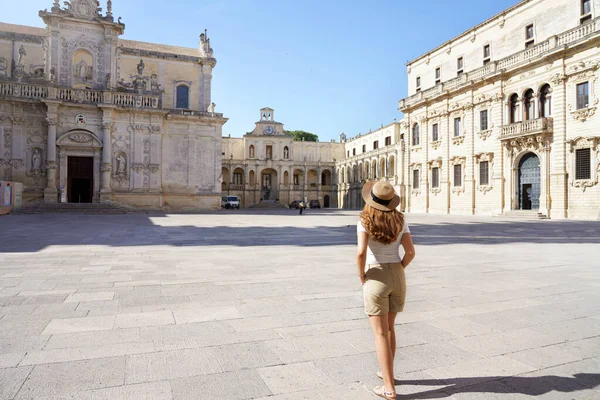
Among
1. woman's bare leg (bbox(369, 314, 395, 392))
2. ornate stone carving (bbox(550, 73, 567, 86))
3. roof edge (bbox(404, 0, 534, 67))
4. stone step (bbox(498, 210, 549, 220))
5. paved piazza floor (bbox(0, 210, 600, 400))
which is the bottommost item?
paved piazza floor (bbox(0, 210, 600, 400))

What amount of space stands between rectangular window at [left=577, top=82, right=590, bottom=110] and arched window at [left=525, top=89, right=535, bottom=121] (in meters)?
3.25

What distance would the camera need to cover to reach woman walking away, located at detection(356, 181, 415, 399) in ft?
9.29

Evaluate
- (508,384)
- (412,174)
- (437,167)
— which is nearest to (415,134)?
(412,174)

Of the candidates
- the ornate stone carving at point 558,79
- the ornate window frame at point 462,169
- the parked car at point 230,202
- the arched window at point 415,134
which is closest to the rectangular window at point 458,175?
the ornate window frame at point 462,169

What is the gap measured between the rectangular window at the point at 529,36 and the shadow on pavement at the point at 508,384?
33.2m

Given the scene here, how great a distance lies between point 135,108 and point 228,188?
3288 centimetres

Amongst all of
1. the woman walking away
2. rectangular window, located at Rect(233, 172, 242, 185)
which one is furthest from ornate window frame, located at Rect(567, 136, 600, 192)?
rectangular window, located at Rect(233, 172, 242, 185)

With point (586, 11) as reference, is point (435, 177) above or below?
below

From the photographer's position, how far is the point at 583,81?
24.7 m

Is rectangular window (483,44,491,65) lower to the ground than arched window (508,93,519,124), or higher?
higher

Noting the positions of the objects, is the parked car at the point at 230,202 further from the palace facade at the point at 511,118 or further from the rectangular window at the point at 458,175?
the rectangular window at the point at 458,175

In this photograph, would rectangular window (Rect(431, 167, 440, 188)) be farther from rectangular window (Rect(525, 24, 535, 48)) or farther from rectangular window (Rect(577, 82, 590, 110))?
rectangular window (Rect(577, 82, 590, 110))

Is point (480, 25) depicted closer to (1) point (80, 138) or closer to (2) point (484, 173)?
(2) point (484, 173)

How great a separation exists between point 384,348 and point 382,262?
58 cm
